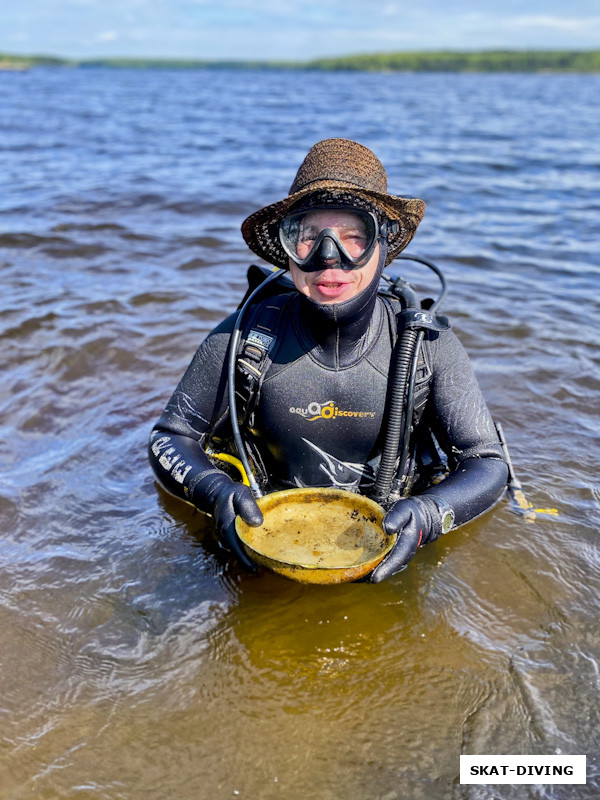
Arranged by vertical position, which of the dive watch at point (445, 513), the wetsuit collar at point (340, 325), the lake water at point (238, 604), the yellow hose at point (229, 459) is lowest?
the lake water at point (238, 604)

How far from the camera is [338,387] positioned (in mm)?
3125

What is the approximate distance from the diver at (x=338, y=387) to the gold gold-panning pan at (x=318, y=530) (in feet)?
0.36

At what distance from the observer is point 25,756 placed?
94.8 inches

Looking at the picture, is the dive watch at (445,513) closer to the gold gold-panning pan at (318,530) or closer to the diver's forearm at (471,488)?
the diver's forearm at (471,488)

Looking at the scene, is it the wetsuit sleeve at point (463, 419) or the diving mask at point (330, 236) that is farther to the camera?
the wetsuit sleeve at point (463, 419)

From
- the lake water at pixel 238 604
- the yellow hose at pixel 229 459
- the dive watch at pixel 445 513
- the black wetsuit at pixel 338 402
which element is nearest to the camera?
the lake water at pixel 238 604

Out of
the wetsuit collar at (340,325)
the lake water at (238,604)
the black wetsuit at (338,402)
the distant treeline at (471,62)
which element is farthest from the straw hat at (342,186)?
the distant treeline at (471,62)

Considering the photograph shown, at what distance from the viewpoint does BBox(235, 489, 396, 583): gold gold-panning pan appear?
108 inches

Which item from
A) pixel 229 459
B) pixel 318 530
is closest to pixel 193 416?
pixel 229 459

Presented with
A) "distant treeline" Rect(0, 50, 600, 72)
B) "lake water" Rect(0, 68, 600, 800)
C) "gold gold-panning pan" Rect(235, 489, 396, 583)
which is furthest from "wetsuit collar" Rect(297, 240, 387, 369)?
"distant treeline" Rect(0, 50, 600, 72)

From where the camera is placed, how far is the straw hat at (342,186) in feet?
9.03

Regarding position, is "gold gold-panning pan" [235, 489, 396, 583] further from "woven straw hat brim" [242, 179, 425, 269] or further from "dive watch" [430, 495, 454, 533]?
"woven straw hat brim" [242, 179, 425, 269]

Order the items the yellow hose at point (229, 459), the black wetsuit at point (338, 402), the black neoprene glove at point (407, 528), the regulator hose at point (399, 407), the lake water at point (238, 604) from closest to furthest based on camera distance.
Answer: the lake water at point (238, 604), the black neoprene glove at point (407, 528), the regulator hose at point (399, 407), the black wetsuit at point (338, 402), the yellow hose at point (229, 459)

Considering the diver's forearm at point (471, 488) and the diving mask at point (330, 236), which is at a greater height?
the diving mask at point (330, 236)
